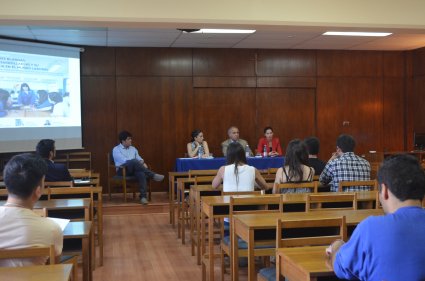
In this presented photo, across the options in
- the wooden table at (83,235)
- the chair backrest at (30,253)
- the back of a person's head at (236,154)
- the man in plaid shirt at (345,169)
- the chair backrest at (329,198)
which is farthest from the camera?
the man in plaid shirt at (345,169)

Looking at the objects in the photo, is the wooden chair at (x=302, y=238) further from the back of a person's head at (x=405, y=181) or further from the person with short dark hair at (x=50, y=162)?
the person with short dark hair at (x=50, y=162)

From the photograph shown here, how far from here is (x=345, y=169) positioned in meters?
5.58

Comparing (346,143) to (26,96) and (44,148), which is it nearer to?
(44,148)

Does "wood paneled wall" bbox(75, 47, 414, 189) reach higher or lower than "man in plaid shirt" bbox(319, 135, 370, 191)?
higher

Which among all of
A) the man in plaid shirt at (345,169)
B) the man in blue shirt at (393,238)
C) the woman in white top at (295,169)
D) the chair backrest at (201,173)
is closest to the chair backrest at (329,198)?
the woman in white top at (295,169)

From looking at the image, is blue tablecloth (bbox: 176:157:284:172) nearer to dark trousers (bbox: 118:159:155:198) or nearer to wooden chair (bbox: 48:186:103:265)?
dark trousers (bbox: 118:159:155:198)

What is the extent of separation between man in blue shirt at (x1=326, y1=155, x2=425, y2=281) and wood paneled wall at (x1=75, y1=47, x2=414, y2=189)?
8847 mm

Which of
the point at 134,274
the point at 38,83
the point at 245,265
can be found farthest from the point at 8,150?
the point at 245,265

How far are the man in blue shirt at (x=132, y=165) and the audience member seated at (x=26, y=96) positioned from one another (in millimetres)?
1764

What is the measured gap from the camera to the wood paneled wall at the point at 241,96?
10.7 m

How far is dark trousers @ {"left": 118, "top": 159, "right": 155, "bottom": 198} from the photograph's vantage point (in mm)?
9086

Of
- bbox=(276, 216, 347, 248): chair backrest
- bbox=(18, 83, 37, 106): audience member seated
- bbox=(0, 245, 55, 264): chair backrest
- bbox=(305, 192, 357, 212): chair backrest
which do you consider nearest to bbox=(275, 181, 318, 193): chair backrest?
bbox=(305, 192, 357, 212): chair backrest

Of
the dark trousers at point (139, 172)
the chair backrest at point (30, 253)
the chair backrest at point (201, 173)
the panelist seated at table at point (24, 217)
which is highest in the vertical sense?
the panelist seated at table at point (24, 217)

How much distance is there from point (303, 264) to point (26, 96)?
8.05 metres
